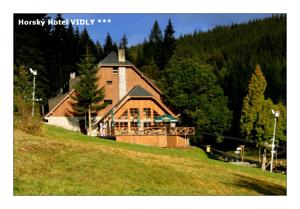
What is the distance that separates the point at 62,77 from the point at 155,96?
26.7 ft

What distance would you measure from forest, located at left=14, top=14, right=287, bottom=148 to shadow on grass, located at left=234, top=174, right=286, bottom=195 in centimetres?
1052

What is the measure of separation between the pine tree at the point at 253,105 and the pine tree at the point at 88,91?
8780 mm

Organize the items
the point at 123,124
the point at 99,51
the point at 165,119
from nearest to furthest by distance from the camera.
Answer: the point at 165,119, the point at 123,124, the point at 99,51

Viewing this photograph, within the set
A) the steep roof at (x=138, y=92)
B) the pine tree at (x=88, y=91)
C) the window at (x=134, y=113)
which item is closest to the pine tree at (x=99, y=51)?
the steep roof at (x=138, y=92)

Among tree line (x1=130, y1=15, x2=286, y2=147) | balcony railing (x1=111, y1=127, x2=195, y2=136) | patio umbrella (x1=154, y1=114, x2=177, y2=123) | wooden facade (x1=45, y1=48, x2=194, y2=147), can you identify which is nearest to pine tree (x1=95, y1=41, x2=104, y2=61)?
tree line (x1=130, y1=15, x2=286, y2=147)

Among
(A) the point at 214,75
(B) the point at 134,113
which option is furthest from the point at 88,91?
(A) the point at 214,75

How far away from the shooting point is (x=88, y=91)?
32.2 m

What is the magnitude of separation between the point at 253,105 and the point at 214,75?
23.4 feet

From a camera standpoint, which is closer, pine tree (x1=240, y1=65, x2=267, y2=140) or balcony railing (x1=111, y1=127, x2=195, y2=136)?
pine tree (x1=240, y1=65, x2=267, y2=140)

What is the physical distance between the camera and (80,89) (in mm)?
32188

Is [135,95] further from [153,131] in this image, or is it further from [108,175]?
[108,175]

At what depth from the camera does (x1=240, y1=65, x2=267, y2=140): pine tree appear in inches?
1153

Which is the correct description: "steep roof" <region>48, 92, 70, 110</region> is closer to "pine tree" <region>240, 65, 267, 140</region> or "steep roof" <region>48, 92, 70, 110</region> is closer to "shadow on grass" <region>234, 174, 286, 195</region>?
"pine tree" <region>240, 65, 267, 140</region>
